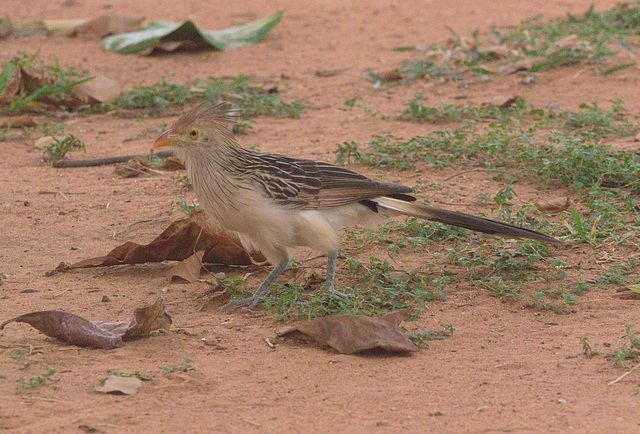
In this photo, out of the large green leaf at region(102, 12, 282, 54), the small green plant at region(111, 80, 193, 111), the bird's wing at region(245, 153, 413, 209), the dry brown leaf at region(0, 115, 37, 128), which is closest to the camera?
the bird's wing at region(245, 153, 413, 209)

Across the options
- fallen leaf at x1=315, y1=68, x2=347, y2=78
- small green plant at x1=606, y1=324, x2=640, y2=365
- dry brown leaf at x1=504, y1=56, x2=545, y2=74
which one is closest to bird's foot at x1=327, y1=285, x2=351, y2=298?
small green plant at x1=606, y1=324, x2=640, y2=365

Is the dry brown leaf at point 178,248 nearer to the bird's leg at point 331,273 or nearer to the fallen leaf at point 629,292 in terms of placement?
the bird's leg at point 331,273

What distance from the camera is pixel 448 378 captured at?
11.8 feet

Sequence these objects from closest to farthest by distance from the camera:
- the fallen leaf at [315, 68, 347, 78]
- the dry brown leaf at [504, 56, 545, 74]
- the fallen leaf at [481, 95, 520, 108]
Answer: the fallen leaf at [481, 95, 520, 108], the dry brown leaf at [504, 56, 545, 74], the fallen leaf at [315, 68, 347, 78]

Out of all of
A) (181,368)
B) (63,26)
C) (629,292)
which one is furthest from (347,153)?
(63,26)

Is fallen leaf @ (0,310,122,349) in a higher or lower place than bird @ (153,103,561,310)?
lower

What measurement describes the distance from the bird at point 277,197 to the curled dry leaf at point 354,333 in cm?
49

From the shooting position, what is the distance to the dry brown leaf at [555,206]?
5621 millimetres

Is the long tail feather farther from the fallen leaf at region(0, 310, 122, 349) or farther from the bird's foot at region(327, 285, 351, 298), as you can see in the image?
the fallen leaf at region(0, 310, 122, 349)

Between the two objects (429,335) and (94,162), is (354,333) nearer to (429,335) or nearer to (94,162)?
(429,335)

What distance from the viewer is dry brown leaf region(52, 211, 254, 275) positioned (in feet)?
15.8

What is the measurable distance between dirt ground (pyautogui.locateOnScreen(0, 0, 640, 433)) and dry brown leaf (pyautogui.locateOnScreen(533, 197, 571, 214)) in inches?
11.8

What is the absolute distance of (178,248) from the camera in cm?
496

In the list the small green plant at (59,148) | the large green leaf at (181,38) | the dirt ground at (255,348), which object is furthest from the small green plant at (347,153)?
the large green leaf at (181,38)
